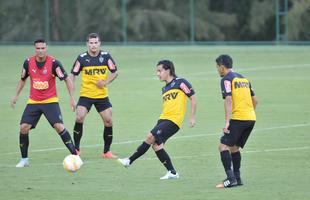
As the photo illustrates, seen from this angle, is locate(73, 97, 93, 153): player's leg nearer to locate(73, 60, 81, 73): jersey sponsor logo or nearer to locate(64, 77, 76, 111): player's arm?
locate(73, 60, 81, 73): jersey sponsor logo

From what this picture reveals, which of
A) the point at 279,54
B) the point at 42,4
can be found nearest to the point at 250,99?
the point at 279,54

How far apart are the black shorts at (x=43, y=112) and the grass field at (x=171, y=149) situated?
2.41 ft

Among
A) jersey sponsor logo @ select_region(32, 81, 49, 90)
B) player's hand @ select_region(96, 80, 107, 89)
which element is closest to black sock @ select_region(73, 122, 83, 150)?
player's hand @ select_region(96, 80, 107, 89)

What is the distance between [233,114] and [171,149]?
173 inches

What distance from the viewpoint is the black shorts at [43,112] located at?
14.3 m

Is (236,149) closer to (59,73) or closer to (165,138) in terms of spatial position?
(165,138)

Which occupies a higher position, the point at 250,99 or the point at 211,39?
the point at 250,99

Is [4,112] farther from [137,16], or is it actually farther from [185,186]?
[137,16]

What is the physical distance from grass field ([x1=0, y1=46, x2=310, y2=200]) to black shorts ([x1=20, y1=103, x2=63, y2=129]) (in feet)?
2.41

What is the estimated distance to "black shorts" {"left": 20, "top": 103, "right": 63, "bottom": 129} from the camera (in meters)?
14.3

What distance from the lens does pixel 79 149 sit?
52.2 feet

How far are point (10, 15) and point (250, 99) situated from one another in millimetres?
39129

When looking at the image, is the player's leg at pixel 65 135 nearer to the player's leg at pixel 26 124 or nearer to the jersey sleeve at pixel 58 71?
the player's leg at pixel 26 124

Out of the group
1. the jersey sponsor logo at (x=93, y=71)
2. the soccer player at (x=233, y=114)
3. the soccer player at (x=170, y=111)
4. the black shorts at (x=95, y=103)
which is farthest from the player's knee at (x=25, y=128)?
the soccer player at (x=233, y=114)
